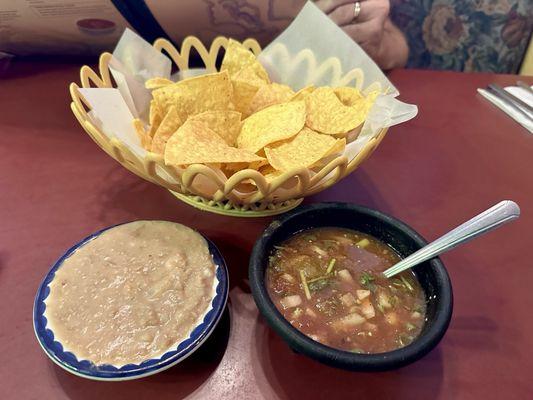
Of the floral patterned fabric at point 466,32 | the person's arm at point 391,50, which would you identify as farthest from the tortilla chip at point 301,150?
the floral patterned fabric at point 466,32

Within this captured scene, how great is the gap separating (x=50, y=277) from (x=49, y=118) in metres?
0.77

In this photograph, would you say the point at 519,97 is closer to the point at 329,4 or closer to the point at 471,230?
the point at 329,4

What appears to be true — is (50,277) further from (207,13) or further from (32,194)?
(207,13)

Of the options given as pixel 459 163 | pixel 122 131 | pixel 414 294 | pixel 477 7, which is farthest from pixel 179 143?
pixel 477 7

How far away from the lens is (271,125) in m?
1.10

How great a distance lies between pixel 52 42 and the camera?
161 cm

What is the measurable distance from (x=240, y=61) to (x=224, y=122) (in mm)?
314

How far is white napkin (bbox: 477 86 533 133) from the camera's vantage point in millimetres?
1532

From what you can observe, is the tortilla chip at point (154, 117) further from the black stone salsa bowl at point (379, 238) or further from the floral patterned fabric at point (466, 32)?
the floral patterned fabric at point (466, 32)

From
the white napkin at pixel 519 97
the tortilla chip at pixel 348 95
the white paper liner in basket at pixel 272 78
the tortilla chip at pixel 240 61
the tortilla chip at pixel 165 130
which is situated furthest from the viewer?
the white napkin at pixel 519 97

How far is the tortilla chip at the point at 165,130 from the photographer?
3.39ft

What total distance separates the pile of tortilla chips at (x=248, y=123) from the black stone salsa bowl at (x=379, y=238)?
0.45ft

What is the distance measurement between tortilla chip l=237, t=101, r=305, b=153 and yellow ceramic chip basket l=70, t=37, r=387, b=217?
15 centimetres

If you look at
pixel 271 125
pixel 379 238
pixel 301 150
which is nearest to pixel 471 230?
pixel 379 238
